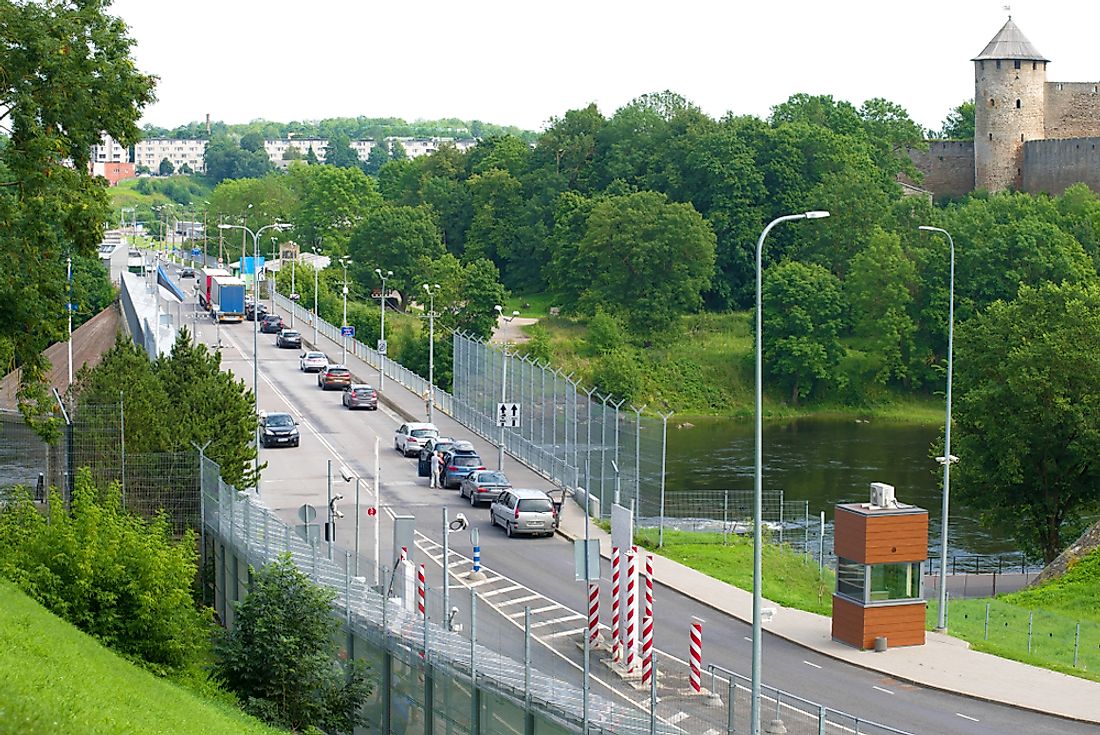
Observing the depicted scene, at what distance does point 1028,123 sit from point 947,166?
9859mm

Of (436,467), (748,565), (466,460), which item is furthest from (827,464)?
(748,565)

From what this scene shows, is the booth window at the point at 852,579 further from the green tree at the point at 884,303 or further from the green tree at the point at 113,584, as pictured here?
the green tree at the point at 884,303

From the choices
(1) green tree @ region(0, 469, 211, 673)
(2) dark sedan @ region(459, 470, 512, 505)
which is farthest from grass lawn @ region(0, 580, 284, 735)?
(2) dark sedan @ region(459, 470, 512, 505)

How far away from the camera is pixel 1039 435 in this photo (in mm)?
53250

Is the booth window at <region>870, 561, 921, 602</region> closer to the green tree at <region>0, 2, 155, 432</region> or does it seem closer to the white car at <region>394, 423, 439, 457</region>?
the green tree at <region>0, 2, 155, 432</region>

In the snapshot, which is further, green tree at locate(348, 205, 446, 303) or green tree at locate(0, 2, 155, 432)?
green tree at locate(348, 205, 446, 303)

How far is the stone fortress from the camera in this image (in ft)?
411

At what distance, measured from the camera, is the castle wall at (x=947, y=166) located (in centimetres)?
13612

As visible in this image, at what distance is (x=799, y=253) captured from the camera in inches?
4535

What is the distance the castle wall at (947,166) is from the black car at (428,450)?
87121mm

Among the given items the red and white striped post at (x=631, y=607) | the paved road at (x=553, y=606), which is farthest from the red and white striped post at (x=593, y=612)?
the red and white striped post at (x=631, y=607)

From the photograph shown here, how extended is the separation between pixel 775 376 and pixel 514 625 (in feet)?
240

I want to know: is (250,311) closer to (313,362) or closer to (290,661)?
(313,362)

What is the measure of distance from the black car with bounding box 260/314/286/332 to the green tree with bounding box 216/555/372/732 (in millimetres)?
71095
